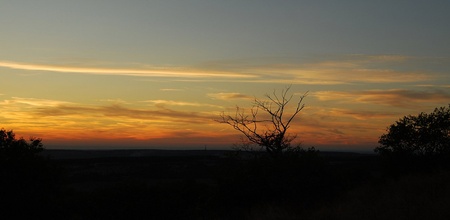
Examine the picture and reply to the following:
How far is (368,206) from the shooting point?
16.0 m

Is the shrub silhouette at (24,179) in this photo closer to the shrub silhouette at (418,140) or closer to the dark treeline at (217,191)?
the dark treeline at (217,191)

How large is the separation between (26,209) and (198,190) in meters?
9.61

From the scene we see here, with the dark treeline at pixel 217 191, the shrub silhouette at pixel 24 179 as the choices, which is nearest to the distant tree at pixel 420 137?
the dark treeline at pixel 217 191

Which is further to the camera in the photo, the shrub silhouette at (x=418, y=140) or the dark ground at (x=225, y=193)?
the shrub silhouette at (x=418, y=140)

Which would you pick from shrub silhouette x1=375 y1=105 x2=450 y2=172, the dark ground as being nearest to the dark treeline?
the dark ground

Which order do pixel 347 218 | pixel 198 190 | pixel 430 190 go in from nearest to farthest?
1. pixel 347 218
2. pixel 430 190
3. pixel 198 190

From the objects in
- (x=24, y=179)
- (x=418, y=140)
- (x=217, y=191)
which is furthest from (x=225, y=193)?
(x=418, y=140)

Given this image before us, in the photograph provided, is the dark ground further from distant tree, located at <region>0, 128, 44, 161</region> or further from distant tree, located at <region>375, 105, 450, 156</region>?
distant tree, located at <region>375, 105, 450, 156</region>

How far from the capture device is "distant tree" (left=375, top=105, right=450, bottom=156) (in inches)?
1410

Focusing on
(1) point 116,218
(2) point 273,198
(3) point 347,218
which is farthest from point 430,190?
(1) point 116,218

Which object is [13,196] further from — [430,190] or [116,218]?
[430,190]

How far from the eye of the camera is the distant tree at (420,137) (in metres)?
35.8

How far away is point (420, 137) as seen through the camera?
119 ft

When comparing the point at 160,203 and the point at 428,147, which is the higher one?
the point at 428,147
